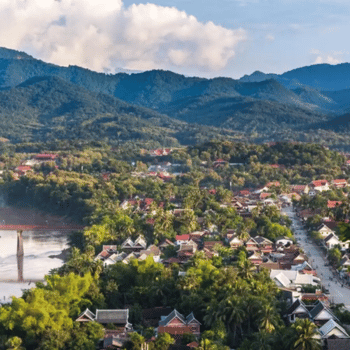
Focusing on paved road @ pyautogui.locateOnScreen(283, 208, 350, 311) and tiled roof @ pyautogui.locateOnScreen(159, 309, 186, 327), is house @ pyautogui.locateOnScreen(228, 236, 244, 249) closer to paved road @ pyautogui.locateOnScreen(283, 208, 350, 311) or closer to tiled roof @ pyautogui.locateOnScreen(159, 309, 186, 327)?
paved road @ pyautogui.locateOnScreen(283, 208, 350, 311)

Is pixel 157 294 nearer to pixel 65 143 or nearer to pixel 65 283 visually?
pixel 65 283

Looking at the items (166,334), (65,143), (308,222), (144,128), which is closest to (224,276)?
(166,334)

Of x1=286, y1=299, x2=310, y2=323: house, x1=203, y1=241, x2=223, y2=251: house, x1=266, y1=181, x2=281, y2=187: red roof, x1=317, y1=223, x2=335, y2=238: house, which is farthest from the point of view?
x1=266, y1=181, x2=281, y2=187: red roof

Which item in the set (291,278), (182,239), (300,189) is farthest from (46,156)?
(291,278)

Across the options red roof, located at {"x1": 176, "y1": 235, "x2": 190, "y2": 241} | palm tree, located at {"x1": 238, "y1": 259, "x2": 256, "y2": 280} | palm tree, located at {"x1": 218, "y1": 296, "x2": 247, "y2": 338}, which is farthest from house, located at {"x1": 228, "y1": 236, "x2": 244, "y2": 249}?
palm tree, located at {"x1": 218, "y1": 296, "x2": 247, "y2": 338}

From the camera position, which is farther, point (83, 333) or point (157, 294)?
point (157, 294)
